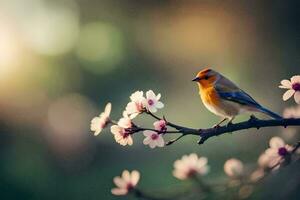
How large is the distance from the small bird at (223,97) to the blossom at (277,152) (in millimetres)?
407

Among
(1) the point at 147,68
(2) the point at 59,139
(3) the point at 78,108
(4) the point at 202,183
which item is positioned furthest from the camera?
(1) the point at 147,68

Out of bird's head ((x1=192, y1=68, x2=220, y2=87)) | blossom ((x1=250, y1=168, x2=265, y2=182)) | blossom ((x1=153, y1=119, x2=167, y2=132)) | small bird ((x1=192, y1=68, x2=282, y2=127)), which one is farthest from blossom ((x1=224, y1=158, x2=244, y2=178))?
bird's head ((x1=192, y1=68, x2=220, y2=87))

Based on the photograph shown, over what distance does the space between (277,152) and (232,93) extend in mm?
643

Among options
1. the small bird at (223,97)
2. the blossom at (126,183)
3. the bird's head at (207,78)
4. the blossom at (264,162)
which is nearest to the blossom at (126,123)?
the blossom at (126,183)

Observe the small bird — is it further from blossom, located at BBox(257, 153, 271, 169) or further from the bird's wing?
blossom, located at BBox(257, 153, 271, 169)

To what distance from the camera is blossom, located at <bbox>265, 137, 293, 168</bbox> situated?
3.91 ft

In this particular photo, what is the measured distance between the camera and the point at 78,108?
798 centimetres

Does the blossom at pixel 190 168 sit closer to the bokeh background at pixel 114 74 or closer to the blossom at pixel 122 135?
the blossom at pixel 122 135

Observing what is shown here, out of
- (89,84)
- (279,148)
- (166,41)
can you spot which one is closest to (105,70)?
(89,84)

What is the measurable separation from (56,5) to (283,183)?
8.11 m

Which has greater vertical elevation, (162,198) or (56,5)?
(56,5)

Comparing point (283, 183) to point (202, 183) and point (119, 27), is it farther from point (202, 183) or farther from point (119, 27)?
point (119, 27)

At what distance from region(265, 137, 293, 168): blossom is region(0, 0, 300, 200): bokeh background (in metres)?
3.35

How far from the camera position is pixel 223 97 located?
186cm
